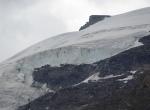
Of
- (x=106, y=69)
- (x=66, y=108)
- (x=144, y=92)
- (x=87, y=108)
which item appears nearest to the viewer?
(x=144, y=92)

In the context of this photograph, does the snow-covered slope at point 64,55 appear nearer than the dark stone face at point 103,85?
No

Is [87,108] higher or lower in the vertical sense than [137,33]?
lower

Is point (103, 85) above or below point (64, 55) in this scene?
below

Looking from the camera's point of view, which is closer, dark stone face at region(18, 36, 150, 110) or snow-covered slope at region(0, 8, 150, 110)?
dark stone face at region(18, 36, 150, 110)

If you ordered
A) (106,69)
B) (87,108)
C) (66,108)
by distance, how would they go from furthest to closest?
(106,69), (66,108), (87,108)

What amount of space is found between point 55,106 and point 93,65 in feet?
62.6

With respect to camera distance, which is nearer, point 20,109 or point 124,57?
point 20,109

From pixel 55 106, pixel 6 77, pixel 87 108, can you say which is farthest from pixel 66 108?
pixel 6 77

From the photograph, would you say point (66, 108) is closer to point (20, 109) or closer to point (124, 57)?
point (20, 109)

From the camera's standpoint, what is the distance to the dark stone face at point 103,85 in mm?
135375

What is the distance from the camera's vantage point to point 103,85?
161m

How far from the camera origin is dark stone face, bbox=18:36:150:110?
444ft

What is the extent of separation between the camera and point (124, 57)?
174 metres

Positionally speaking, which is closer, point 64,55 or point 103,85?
point 103,85
